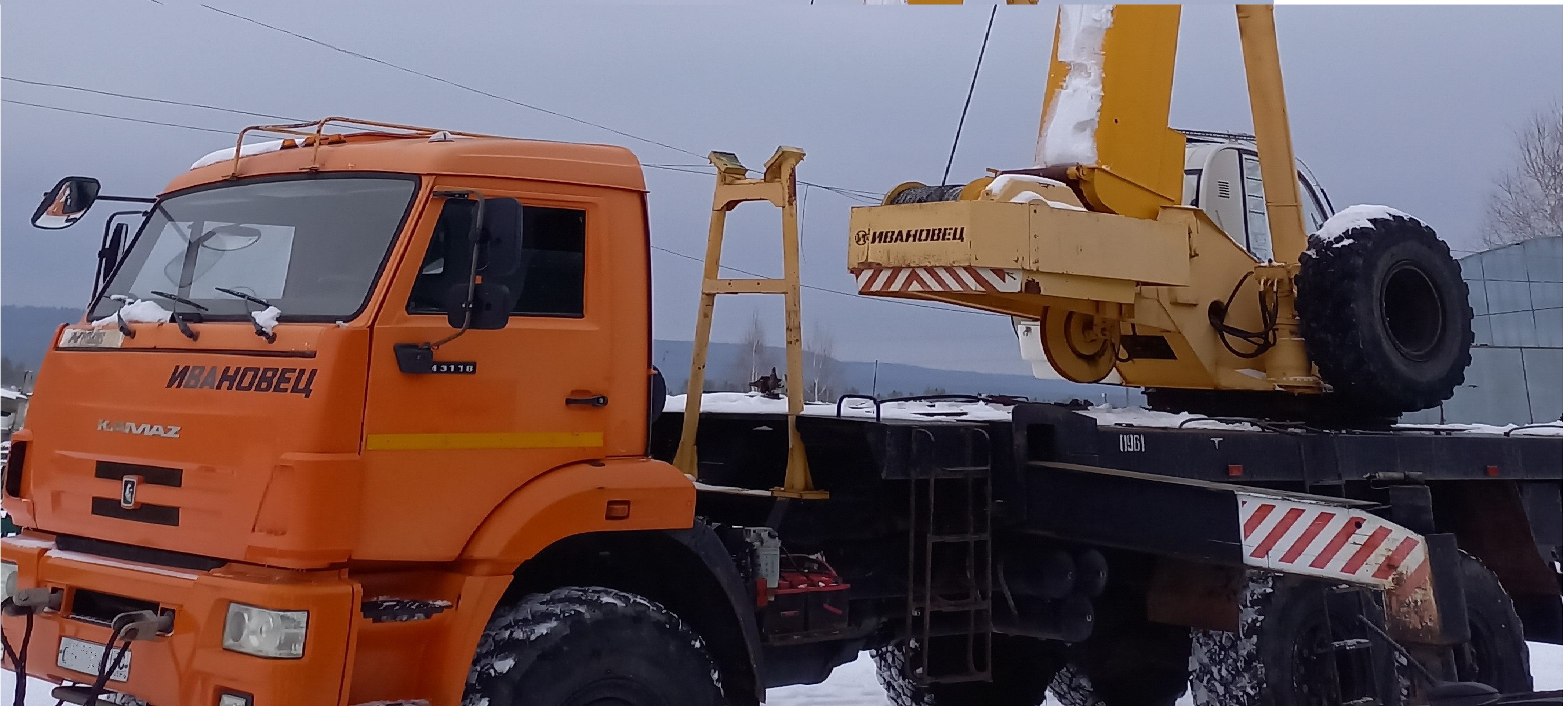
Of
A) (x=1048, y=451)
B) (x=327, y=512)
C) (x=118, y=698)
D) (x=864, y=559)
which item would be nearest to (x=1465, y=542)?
(x=1048, y=451)

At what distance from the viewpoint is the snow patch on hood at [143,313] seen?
14.3ft

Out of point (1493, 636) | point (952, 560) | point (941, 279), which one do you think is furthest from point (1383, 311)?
point (952, 560)

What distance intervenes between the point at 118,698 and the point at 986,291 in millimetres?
3654

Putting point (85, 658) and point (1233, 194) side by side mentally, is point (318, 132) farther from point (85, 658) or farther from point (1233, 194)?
point (1233, 194)

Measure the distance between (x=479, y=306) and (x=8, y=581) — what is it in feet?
6.49

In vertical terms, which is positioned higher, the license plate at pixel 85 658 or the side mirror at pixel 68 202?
the side mirror at pixel 68 202

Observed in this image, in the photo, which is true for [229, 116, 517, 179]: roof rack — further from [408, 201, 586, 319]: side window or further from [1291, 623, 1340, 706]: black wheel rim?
[1291, 623, 1340, 706]: black wheel rim

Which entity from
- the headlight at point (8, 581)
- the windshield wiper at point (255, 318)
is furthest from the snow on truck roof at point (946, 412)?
the headlight at point (8, 581)

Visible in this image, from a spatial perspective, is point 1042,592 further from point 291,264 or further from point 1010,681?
point 291,264

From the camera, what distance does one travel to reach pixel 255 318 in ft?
13.2

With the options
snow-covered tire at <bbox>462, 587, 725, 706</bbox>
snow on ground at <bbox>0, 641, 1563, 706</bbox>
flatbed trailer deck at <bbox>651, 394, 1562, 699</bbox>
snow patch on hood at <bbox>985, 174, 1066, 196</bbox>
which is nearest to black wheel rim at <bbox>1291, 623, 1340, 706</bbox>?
flatbed trailer deck at <bbox>651, 394, 1562, 699</bbox>

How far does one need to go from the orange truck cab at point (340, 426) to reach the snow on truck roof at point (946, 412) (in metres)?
1.17

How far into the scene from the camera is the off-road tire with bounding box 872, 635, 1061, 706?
659cm

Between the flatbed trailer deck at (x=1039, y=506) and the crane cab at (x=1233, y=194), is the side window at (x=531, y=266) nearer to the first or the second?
the flatbed trailer deck at (x=1039, y=506)
